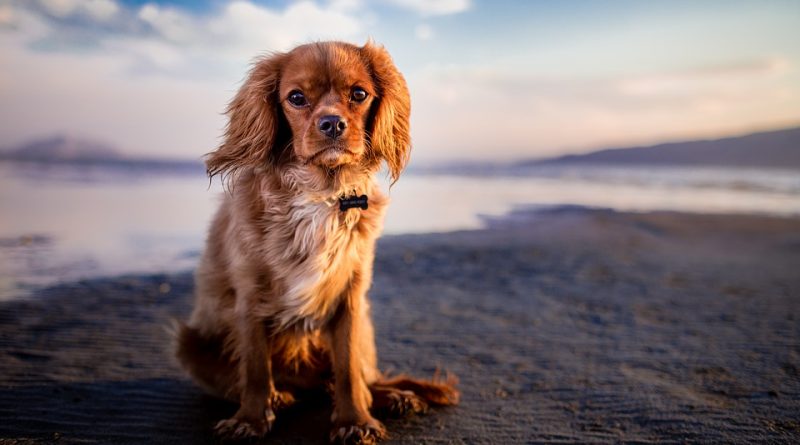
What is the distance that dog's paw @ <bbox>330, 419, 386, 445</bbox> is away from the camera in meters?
2.92

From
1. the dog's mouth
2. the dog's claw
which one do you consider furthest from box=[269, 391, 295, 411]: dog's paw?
the dog's mouth

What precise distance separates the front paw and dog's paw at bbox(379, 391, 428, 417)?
2.38ft

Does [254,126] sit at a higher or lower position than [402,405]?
higher

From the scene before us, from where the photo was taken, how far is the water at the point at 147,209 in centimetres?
748

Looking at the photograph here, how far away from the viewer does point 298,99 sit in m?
Result: 2.90

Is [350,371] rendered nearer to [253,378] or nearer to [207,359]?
[253,378]

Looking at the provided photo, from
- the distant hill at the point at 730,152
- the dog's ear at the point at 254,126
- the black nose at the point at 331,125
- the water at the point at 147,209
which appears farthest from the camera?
the distant hill at the point at 730,152

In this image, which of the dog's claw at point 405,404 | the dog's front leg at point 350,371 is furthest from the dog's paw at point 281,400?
the dog's claw at point 405,404

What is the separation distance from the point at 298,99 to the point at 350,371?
62.2 inches

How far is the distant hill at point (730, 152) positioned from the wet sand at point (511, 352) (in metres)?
38.7

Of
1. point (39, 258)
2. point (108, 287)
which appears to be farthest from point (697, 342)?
point (39, 258)

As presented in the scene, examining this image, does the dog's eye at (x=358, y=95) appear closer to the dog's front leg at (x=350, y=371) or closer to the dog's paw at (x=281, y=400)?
the dog's front leg at (x=350, y=371)

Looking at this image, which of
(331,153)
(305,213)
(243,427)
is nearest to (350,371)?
(243,427)

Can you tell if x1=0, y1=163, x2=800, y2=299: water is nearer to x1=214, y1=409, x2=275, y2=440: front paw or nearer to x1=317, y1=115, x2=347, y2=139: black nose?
x1=317, y1=115, x2=347, y2=139: black nose
